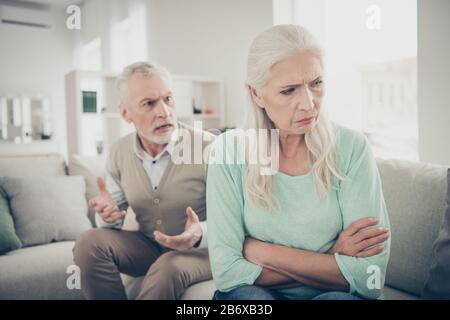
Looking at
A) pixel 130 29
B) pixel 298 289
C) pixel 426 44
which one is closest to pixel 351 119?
pixel 426 44

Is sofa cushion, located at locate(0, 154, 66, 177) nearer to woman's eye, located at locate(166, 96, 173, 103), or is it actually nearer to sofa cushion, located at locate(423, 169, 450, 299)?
A: woman's eye, located at locate(166, 96, 173, 103)

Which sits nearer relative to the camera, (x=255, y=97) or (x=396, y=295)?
(x=255, y=97)

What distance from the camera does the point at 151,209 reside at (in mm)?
925

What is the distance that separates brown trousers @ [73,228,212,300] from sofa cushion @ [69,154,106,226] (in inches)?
3.0

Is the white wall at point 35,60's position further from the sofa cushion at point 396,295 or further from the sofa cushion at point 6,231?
the sofa cushion at point 396,295

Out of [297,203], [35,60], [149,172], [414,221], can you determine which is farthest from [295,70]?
[35,60]

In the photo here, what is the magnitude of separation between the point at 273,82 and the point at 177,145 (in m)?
0.26

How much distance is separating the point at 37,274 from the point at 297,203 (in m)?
0.62

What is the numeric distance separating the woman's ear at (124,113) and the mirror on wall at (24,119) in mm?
197

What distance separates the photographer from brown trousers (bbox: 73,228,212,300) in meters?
0.92

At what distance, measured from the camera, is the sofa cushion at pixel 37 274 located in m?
0.93

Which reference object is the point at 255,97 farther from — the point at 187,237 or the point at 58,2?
the point at 58,2

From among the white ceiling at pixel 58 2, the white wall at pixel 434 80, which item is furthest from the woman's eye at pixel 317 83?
the white ceiling at pixel 58 2
